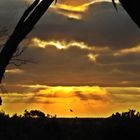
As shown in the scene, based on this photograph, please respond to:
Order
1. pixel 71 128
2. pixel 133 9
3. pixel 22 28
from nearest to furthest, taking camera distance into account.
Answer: pixel 133 9 < pixel 22 28 < pixel 71 128

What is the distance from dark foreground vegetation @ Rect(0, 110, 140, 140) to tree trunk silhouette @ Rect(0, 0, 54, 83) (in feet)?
19.8

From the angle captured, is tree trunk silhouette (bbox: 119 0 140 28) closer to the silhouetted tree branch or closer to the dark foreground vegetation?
the silhouetted tree branch

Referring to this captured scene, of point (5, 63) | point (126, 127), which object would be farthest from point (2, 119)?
point (5, 63)

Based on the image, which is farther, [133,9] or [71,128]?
[71,128]

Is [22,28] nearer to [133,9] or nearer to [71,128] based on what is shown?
[133,9]

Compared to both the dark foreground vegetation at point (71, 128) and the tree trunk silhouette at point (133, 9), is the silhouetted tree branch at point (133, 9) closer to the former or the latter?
the tree trunk silhouette at point (133, 9)

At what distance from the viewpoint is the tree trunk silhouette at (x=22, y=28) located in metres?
15.4

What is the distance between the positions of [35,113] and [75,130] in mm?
9987

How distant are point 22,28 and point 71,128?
7795mm

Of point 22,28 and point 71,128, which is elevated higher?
point 22,28

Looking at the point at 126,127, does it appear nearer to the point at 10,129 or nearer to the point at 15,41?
the point at 10,129

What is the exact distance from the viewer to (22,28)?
15539mm

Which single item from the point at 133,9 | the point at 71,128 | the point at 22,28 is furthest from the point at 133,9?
the point at 71,128

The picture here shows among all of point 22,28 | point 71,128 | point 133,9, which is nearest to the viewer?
point 133,9
